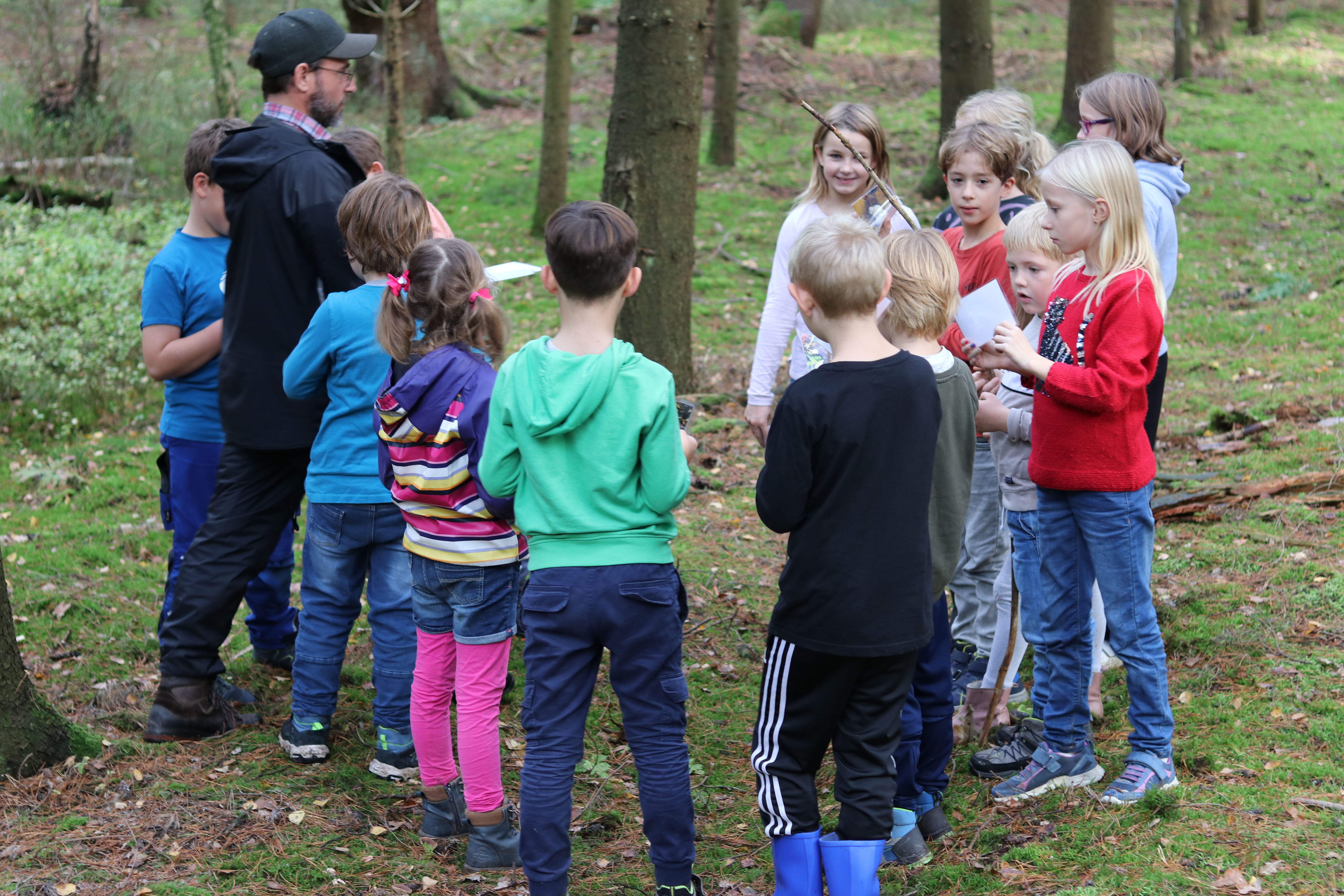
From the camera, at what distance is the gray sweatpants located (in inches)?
161

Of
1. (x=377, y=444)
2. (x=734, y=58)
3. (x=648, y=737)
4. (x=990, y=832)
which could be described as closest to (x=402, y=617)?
(x=377, y=444)

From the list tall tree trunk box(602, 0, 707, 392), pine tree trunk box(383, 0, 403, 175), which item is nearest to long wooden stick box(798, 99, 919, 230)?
tall tree trunk box(602, 0, 707, 392)

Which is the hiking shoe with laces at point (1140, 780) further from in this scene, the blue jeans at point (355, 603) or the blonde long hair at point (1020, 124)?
the blue jeans at point (355, 603)

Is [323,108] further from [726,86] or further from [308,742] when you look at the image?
[726,86]

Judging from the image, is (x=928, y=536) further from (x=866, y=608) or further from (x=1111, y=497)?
(x=1111, y=497)

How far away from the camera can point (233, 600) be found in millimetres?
4117

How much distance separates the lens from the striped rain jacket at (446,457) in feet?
10.7

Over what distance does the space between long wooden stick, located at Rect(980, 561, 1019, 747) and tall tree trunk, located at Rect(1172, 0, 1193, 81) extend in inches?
692

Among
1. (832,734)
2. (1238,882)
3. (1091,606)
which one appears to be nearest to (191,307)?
(832,734)

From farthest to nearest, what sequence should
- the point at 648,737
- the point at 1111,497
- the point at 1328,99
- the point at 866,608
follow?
the point at 1328,99
the point at 1111,497
the point at 648,737
the point at 866,608

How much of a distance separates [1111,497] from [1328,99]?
18232mm

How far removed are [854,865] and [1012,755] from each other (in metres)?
1.13

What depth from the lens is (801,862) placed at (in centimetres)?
295

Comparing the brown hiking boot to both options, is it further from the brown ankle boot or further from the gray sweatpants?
the brown ankle boot
